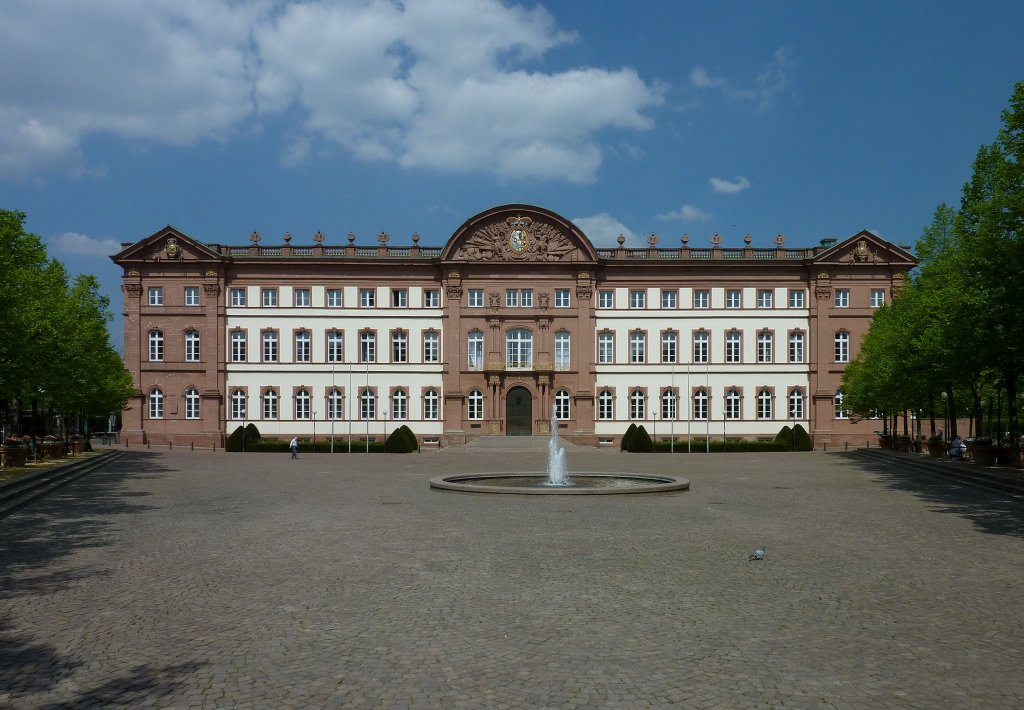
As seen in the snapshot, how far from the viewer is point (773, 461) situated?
4681 centimetres

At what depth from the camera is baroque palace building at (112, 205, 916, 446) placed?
67500 millimetres

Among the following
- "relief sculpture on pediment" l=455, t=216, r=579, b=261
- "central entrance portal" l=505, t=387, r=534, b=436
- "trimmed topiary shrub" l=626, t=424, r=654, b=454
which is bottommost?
"trimmed topiary shrub" l=626, t=424, r=654, b=454

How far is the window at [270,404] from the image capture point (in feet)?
224

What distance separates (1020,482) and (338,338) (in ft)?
168

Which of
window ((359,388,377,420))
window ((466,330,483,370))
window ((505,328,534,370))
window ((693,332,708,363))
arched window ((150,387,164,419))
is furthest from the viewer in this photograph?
window ((693,332,708,363))

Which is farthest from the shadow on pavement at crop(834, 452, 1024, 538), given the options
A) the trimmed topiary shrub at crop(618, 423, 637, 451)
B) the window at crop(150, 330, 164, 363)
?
the window at crop(150, 330, 164, 363)

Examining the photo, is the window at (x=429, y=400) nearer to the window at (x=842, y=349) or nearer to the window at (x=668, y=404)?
the window at (x=668, y=404)

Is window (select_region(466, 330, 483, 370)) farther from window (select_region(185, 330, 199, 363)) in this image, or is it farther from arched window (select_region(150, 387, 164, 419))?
arched window (select_region(150, 387, 164, 419))

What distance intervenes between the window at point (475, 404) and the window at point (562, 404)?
6.00 m

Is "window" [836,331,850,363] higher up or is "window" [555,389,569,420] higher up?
"window" [836,331,850,363]

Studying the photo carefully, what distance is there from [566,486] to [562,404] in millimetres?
40391

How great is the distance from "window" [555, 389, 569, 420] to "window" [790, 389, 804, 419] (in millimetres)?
17869

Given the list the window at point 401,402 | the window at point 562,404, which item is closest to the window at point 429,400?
the window at point 401,402

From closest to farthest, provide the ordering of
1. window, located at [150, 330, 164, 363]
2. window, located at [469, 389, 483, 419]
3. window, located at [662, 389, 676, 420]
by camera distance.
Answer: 1. window, located at [150, 330, 164, 363]
2. window, located at [469, 389, 483, 419]
3. window, located at [662, 389, 676, 420]
